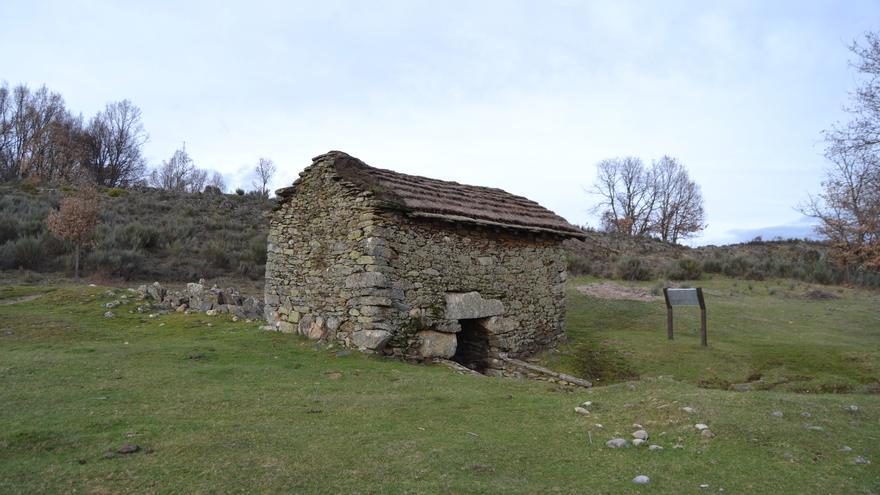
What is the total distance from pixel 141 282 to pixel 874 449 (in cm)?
1986

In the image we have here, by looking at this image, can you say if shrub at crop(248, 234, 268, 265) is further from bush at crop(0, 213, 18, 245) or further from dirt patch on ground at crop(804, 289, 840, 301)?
dirt patch on ground at crop(804, 289, 840, 301)

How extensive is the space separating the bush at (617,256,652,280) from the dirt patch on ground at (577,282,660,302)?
122 inches

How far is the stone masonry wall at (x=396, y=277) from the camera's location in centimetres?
1028

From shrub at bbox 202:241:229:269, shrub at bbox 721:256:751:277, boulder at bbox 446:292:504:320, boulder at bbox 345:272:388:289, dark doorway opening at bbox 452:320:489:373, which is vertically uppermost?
shrub at bbox 721:256:751:277

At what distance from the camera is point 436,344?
10.8 metres

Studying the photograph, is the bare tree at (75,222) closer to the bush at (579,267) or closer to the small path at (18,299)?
the small path at (18,299)

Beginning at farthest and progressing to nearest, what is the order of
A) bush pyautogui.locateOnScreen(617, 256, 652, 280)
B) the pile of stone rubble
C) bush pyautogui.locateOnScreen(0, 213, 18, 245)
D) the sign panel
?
bush pyautogui.locateOnScreen(617, 256, 652, 280) < bush pyautogui.locateOnScreen(0, 213, 18, 245) < the pile of stone rubble < the sign panel

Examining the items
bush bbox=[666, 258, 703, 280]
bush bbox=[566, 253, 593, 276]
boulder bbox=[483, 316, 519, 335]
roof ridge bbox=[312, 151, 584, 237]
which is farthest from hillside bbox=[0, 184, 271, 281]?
bush bbox=[666, 258, 703, 280]

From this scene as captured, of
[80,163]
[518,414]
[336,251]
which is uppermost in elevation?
[80,163]

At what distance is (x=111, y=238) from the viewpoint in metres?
21.3

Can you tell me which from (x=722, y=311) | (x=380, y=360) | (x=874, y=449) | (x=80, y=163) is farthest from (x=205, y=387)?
(x=80, y=163)

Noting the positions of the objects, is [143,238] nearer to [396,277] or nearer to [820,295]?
[396,277]

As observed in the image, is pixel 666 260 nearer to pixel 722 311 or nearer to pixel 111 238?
pixel 722 311

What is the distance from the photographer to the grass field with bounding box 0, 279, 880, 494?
14.7 ft
